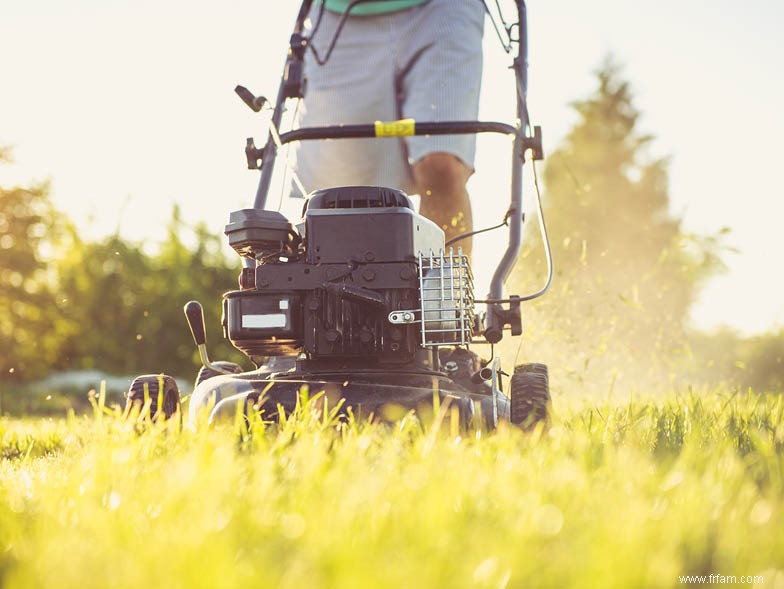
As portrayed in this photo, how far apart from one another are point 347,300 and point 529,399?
501 millimetres

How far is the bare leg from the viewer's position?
292cm

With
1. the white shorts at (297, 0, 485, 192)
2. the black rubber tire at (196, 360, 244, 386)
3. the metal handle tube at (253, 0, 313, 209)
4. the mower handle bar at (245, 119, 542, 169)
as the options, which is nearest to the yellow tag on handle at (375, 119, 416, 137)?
the mower handle bar at (245, 119, 542, 169)

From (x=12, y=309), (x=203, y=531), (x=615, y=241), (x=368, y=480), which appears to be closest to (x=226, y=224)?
(x=368, y=480)

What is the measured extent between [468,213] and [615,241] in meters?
15.4

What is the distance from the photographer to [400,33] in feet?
10.3

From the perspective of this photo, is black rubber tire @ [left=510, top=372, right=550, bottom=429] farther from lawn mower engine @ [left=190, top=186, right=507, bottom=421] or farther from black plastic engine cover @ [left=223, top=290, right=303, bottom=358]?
black plastic engine cover @ [left=223, top=290, right=303, bottom=358]

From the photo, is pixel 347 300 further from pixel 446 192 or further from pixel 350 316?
pixel 446 192

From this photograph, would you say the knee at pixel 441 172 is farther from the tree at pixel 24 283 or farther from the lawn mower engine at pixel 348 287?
the tree at pixel 24 283

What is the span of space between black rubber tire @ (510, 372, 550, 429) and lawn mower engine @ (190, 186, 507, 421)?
6cm

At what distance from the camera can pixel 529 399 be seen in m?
2.10

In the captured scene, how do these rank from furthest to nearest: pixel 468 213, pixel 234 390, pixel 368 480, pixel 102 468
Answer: pixel 468 213, pixel 234 390, pixel 102 468, pixel 368 480

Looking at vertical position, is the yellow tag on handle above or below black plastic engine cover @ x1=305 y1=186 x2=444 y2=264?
above

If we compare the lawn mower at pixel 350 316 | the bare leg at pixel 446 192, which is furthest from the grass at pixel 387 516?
the bare leg at pixel 446 192

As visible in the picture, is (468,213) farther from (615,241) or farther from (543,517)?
(615,241)
